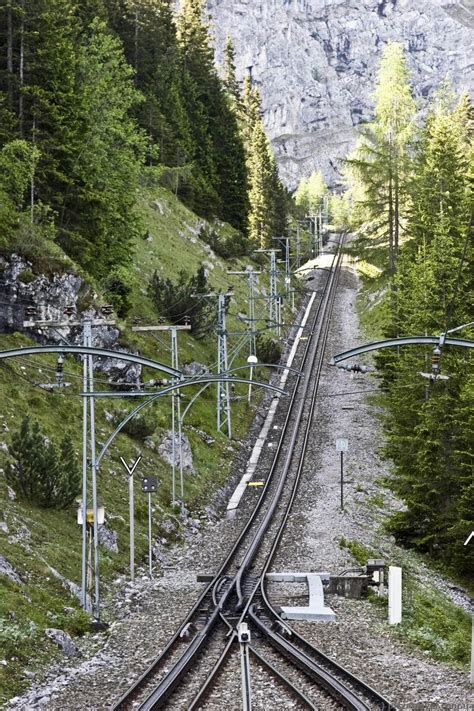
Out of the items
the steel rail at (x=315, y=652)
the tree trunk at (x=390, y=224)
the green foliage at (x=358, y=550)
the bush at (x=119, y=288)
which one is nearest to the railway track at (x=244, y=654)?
the steel rail at (x=315, y=652)

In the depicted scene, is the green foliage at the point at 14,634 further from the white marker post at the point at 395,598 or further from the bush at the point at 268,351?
the bush at the point at 268,351

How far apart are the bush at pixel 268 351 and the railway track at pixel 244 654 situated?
87.1 feet

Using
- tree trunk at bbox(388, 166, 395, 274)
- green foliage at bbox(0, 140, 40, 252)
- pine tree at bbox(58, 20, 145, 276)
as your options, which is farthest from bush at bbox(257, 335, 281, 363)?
green foliage at bbox(0, 140, 40, 252)

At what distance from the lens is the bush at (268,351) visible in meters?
59.4

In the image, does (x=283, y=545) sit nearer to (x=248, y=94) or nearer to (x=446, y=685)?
(x=446, y=685)

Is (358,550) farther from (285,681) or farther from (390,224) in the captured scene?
(390,224)

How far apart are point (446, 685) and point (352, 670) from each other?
6.23ft

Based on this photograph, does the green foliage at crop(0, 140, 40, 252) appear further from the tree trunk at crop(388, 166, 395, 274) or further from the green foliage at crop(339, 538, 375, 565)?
the tree trunk at crop(388, 166, 395, 274)

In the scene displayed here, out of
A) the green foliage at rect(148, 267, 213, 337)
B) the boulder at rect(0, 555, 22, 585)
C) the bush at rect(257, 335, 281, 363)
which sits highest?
the green foliage at rect(148, 267, 213, 337)

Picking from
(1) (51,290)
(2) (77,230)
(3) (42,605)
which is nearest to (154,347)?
(2) (77,230)

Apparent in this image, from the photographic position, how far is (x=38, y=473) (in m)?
26.0

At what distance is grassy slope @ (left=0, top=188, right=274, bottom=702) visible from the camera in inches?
741

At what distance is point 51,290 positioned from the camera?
3634 centimetres

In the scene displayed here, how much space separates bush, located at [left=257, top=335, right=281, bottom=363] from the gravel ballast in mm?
13165
